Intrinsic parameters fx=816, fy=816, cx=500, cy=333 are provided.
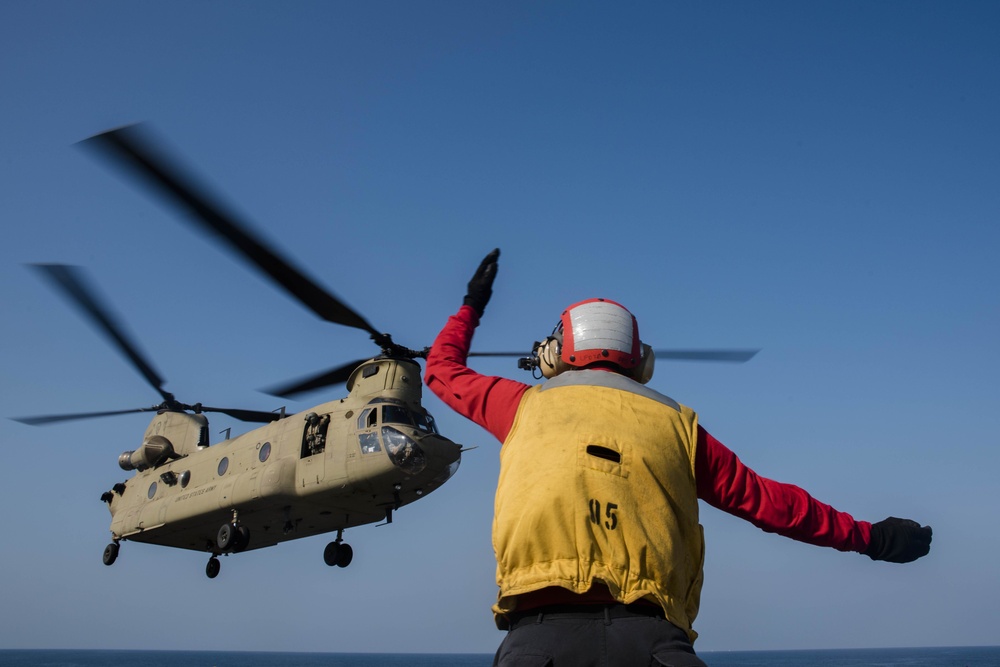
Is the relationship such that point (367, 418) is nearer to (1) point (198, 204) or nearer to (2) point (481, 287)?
(1) point (198, 204)

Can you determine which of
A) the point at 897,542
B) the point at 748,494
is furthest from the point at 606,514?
the point at 897,542

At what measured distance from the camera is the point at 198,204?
7125 millimetres

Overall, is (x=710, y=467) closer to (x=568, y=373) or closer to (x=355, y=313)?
(x=568, y=373)

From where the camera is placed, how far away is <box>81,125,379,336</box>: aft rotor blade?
6086 mm

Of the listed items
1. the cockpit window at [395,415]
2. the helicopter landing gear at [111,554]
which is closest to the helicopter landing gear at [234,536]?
the cockpit window at [395,415]

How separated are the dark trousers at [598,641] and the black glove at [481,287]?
1.87 metres

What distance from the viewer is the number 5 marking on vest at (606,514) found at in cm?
287

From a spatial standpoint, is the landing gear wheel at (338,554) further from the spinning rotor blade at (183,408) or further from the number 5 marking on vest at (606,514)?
the number 5 marking on vest at (606,514)

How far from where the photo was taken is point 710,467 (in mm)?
3342

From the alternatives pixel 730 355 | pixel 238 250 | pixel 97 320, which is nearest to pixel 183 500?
pixel 97 320

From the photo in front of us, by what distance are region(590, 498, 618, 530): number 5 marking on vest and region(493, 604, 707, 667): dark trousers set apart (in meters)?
0.29

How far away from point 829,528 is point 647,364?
1.04 meters

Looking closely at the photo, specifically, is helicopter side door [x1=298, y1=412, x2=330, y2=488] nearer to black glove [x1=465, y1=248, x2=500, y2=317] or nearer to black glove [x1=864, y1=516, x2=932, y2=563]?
black glove [x1=465, y1=248, x2=500, y2=317]

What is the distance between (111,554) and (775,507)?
66.3ft
